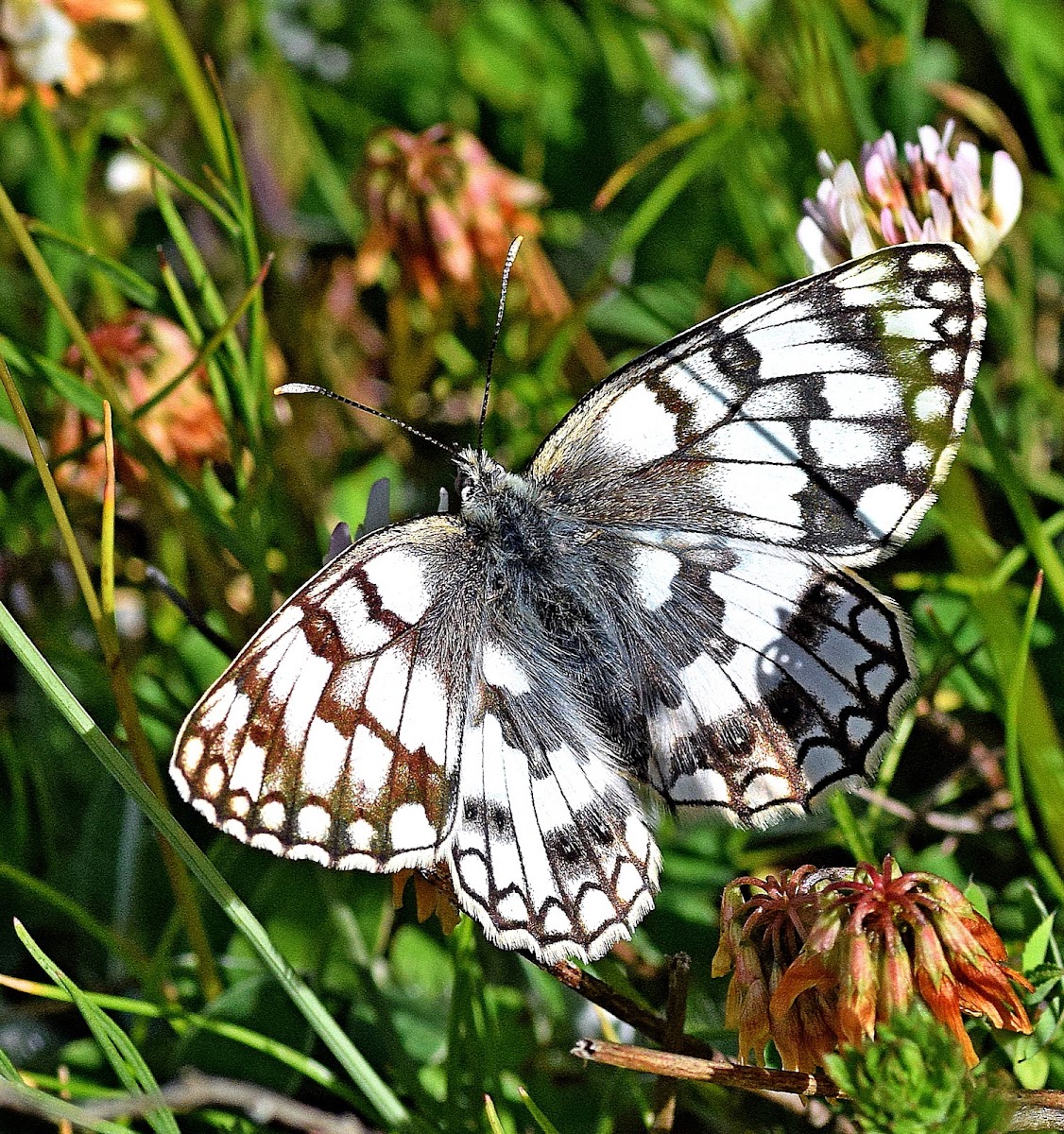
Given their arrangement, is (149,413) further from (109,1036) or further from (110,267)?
(109,1036)

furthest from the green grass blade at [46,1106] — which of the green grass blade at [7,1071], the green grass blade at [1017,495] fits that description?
the green grass blade at [1017,495]

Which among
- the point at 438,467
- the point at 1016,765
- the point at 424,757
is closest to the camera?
the point at 424,757

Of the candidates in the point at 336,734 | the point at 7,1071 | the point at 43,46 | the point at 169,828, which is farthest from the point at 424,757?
the point at 43,46

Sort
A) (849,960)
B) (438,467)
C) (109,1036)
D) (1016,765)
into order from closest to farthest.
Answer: (849,960)
(109,1036)
(1016,765)
(438,467)

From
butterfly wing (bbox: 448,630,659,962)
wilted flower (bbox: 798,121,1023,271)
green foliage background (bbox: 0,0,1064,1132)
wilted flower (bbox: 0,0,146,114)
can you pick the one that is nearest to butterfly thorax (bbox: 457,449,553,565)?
butterfly wing (bbox: 448,630,659,962)

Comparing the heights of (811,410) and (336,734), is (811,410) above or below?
above

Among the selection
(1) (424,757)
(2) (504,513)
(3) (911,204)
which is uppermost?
(3) (911,204)

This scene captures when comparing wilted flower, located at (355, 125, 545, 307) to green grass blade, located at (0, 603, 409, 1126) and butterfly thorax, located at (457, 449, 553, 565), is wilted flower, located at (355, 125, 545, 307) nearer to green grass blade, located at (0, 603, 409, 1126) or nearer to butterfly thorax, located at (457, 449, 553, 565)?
butterfly thorax, located at (457, 449, 553, 565)
